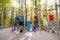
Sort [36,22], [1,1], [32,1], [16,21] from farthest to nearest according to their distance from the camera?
[32,1] < [1,1] < [16,21] < [36,22]

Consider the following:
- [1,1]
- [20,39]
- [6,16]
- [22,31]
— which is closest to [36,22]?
[22,31]

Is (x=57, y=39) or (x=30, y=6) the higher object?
(x=30, y=6)

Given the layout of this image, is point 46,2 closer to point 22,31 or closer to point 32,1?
point 32,1

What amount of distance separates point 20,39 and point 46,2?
17991mm

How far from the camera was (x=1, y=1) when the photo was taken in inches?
917

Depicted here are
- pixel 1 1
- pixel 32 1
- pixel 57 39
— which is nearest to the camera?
pixel 57 39

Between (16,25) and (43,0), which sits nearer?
(16,25)

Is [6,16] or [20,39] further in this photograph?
[6,16]

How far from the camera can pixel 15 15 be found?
46.0 ft

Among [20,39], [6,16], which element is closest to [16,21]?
[20,39]

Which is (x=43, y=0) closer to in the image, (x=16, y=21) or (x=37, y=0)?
(x=37, y=0)

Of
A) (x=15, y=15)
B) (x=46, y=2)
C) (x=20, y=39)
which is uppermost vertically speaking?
(x=46, y=2)

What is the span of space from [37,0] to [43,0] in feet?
7.21

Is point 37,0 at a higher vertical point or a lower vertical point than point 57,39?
higher
